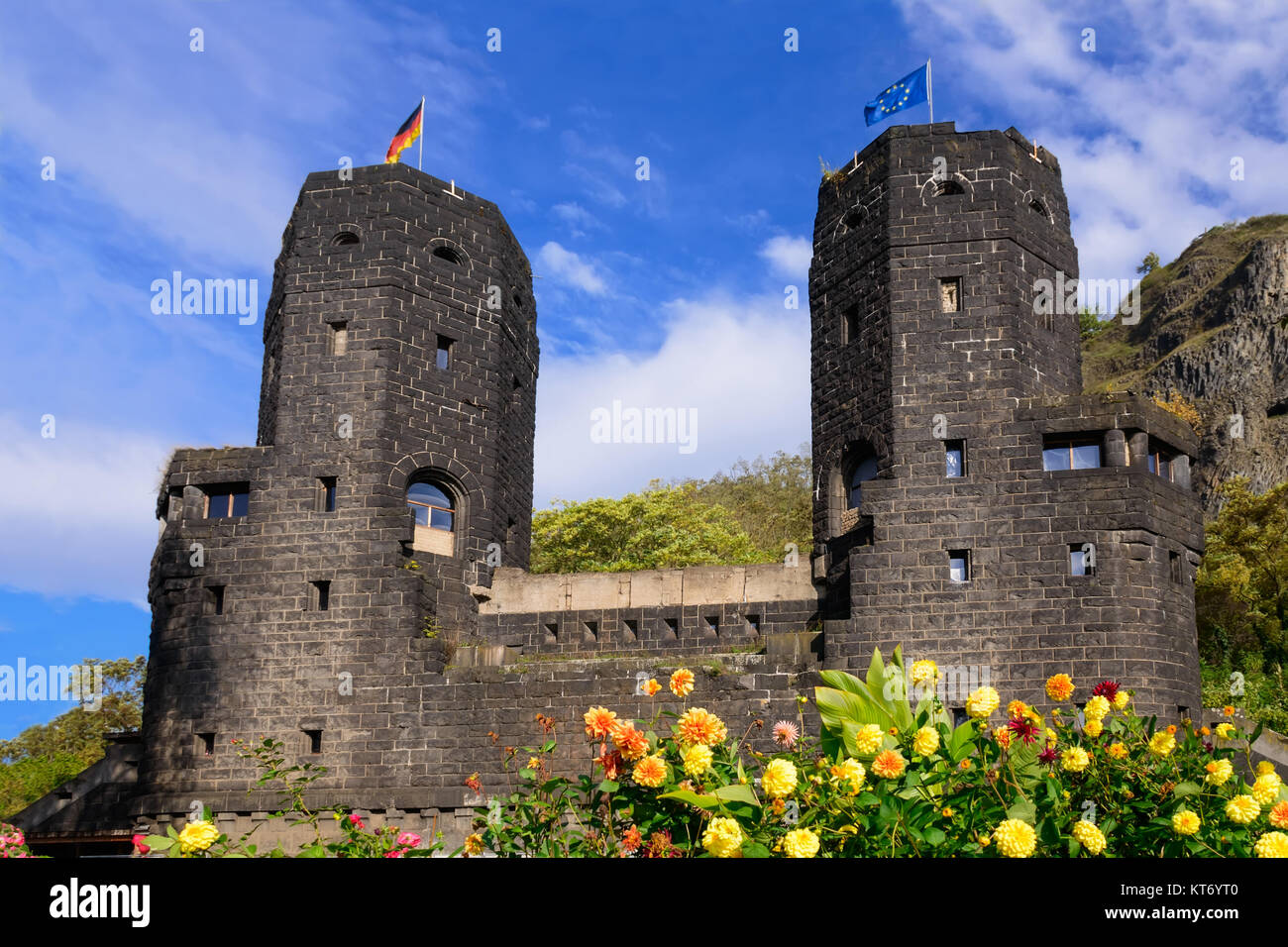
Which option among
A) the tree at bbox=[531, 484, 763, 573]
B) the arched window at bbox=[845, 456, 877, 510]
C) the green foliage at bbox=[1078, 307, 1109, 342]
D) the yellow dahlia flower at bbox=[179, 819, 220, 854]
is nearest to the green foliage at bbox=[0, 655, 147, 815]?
the tree at bbox=[531, 484, 763, 573]

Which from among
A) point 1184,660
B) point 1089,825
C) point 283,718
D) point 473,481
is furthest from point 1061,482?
point 1089,825

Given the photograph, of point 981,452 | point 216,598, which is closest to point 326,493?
point 216,598

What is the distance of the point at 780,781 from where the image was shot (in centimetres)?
457

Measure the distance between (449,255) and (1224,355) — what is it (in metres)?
41.7

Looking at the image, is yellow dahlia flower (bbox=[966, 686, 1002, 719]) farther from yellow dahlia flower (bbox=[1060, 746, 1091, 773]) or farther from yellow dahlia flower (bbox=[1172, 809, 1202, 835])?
yellow dahlia flower (bbox=[1172, 809, 1202, 835])

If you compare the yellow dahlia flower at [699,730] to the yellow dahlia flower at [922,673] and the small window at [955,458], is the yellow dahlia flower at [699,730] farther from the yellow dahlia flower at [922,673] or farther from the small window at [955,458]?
the small window at [955,458]

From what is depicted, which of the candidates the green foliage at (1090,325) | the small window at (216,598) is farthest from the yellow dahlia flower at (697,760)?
the green foliage at (1090,325)

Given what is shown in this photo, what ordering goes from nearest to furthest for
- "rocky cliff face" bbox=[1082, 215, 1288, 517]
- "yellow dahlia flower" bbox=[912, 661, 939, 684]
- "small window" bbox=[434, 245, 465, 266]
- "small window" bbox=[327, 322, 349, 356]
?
"yellow dahlia flower" bbox=[912, 661, 939, 684] → "small window" bbox=[327, 322, 349, 356] → "small window" bbox=[434, 245, 465, 266] → "rocky cliff face" bbox=[1082, 215, 1288, 517]

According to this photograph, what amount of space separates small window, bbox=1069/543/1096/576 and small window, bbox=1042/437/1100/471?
139 centimetres

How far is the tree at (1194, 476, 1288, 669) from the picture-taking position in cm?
3256

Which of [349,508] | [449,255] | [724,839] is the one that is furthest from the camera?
[449,255]

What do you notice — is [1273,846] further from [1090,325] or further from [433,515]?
[1090,325]

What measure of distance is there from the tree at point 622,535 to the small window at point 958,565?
18.4 metres
